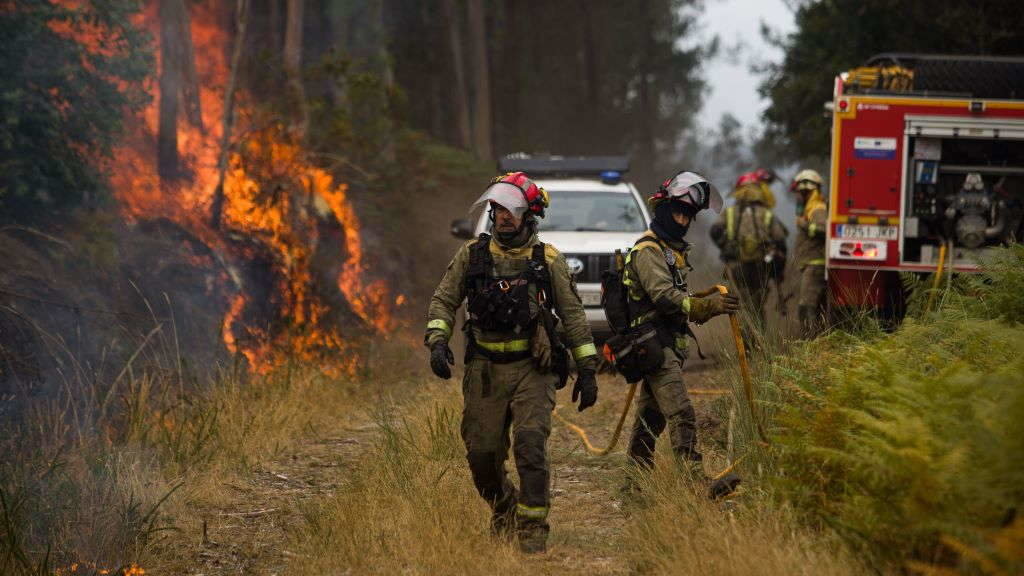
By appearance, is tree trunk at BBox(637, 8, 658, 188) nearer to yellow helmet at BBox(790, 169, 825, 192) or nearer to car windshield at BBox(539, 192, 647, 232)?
car windshield at BBox(539, 192, 647, 232)

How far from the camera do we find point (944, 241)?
11.4 meters

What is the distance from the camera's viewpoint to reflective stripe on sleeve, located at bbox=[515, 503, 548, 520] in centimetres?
599

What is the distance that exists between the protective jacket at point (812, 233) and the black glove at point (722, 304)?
5510 mm

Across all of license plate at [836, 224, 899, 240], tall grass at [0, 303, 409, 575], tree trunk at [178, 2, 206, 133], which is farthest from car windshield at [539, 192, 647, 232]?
tree trunk at [178, 2, 206, 133]

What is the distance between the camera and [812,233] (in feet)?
39.2

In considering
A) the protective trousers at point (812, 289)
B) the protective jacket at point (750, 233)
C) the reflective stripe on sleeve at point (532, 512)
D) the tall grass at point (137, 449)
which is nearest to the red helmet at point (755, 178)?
the protective jacket at point (750, 233)

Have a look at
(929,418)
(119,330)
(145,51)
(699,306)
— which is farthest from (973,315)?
(145,51)

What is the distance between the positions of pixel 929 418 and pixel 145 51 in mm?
10398

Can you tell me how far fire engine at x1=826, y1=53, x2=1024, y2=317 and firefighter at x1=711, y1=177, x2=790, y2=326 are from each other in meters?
1.39

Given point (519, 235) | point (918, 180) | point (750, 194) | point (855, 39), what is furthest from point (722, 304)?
point (855, 39)

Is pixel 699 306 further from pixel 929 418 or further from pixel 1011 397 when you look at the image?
pixel 1011 397

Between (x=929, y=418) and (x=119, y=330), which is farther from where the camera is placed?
(x=119, y=330)

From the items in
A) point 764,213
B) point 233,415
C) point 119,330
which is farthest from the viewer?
point 764,213

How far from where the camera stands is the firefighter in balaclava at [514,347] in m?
6.03
